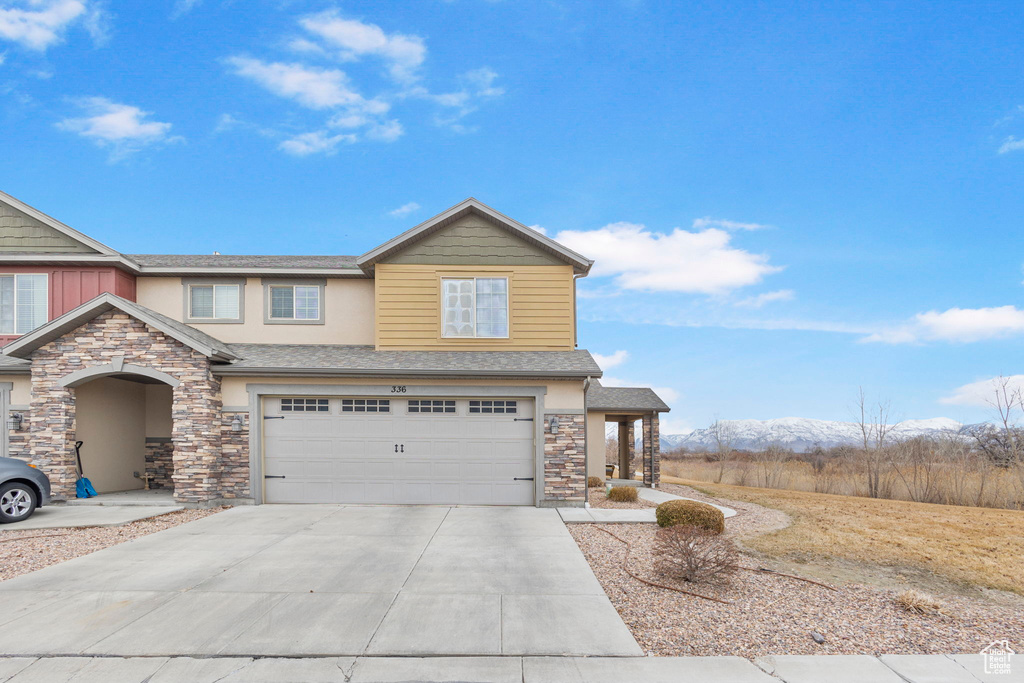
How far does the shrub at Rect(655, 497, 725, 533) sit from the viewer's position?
962 cm

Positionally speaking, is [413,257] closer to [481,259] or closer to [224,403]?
[481,259]

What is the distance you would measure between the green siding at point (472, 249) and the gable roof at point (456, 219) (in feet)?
0.42

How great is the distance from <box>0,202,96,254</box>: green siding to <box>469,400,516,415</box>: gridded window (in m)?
10.8

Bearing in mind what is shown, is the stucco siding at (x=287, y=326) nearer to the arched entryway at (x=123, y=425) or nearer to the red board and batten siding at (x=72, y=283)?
the red board and batten siding at (x=72, y=283)

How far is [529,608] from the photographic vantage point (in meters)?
6.26

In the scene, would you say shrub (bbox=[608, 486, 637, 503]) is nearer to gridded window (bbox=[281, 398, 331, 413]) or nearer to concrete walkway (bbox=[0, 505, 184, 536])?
gridded window (bbox=[281, 398, 331, 413])

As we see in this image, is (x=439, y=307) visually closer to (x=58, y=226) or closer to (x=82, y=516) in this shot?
(x=82, y=516)

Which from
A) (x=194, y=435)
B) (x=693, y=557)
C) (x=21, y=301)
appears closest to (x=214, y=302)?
(x=194, y=435)

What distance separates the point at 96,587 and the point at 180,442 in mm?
5772

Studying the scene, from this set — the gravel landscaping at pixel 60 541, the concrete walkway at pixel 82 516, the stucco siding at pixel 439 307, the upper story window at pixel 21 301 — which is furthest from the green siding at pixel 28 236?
the stucco siding at pixel 439 307

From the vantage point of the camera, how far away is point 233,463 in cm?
1288

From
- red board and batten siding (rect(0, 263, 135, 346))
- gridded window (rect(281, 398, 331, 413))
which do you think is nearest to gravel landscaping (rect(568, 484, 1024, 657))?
gridded window (rect(281, 398, 331, 413))

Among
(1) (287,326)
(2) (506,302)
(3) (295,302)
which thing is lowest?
(1) (287,326)

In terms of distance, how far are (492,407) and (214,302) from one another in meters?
7.87
